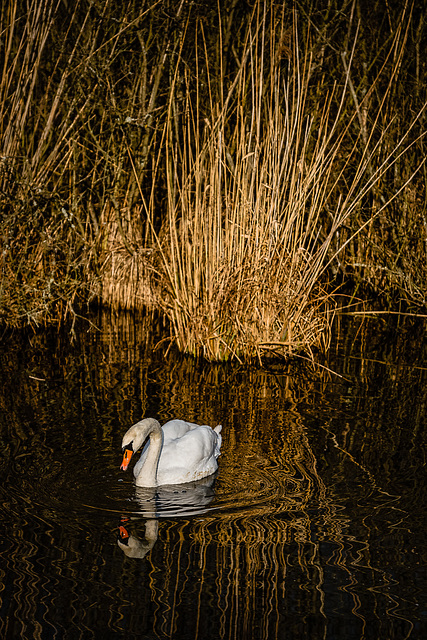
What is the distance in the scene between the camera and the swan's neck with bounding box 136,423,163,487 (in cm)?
526

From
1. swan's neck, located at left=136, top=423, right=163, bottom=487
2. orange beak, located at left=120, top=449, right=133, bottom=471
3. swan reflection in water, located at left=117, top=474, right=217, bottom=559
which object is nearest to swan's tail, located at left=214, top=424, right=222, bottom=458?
swan reflection in water, located at left=117, top=474, right=217, bottom=559

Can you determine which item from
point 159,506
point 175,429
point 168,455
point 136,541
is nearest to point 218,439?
point 175,429

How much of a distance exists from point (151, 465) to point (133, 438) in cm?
22

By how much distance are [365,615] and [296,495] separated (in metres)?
1.26

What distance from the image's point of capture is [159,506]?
4996 millimetres

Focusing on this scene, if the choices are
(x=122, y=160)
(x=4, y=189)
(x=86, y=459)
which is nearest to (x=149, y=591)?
(x=86, y=459)

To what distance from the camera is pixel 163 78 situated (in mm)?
10562

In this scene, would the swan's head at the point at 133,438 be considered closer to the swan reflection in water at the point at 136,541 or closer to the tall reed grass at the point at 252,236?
the swan reflection in water at the point at 136,541

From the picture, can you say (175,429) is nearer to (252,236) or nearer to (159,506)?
(159,506)

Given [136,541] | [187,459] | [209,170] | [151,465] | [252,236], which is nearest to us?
[136,541]

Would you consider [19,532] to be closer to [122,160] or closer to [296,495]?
[296,495]

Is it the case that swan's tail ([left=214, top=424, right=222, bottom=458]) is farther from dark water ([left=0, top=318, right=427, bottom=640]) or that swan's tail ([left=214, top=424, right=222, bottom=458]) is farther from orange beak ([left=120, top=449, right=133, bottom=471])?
orange beak ([left=120, top=449, right=133, bottom=471])

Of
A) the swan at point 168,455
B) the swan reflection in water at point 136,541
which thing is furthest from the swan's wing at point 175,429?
the swan reflection in water at point 136,541

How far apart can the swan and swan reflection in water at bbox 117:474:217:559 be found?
5cm
